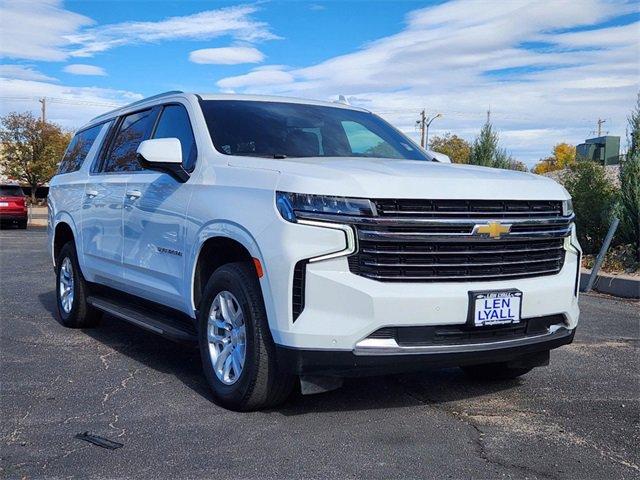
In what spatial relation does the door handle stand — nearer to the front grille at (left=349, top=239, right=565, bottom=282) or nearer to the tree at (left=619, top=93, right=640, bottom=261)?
the front grille at (left=349, top=239, right=565, bottom=282)

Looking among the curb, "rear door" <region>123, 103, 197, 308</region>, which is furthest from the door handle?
the curb

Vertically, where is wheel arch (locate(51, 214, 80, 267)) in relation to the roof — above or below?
below

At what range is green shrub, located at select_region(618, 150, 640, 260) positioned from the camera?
444 inches

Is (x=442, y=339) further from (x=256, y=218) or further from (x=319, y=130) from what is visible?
(x=319, y=130)

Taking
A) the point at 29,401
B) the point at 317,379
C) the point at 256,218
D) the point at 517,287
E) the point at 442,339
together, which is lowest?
the point at 29,401

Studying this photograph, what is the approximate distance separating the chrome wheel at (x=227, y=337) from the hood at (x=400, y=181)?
855 millimetres

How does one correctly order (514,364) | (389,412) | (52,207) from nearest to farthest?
1. (389,412)
2. (514,364)
3. (52,207)

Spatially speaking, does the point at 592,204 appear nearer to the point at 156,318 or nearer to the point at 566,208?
the point at 566,208

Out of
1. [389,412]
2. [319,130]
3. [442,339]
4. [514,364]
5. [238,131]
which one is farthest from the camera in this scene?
[319,130]

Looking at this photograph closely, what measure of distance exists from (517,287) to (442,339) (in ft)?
1.94

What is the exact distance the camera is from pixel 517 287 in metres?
4.24

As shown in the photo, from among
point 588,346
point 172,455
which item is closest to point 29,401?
point 172,455

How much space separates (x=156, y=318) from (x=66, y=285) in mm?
2308

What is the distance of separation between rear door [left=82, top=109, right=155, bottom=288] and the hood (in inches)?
67.9
